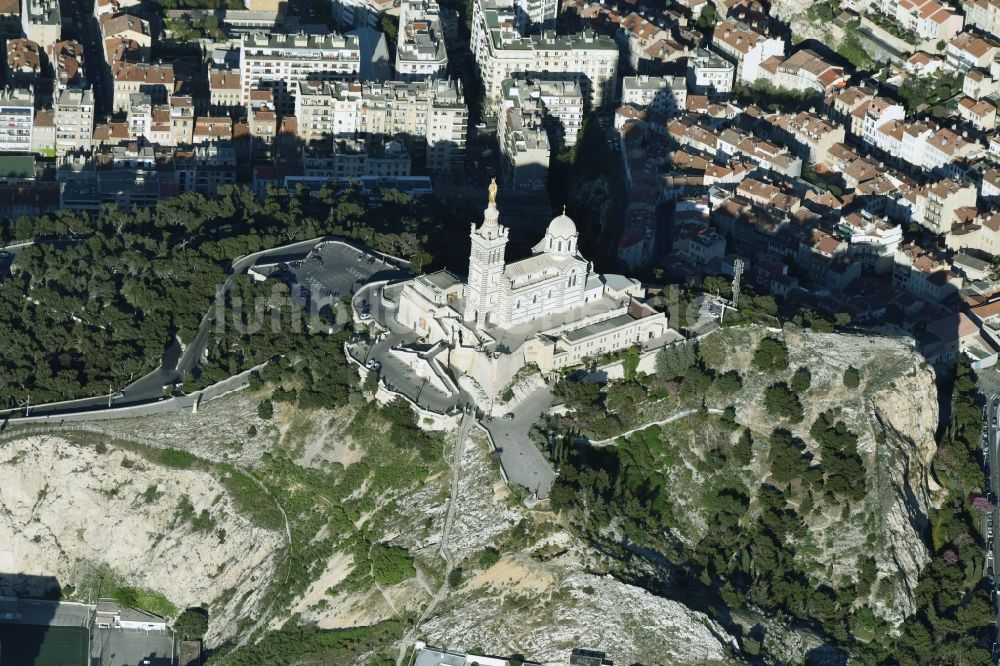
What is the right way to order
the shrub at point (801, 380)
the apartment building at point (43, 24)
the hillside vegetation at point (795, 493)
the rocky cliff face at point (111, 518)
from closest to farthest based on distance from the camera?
the hillside vegetation at point (795, 493) < the rocky cliff face at point (111, 518) < the shrub at point (801, 380) < the apartment building at point (43, 24)

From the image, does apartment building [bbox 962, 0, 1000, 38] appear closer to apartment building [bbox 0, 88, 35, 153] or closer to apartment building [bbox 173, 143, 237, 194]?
apartment building [bbox 173, 143, 237, 194]

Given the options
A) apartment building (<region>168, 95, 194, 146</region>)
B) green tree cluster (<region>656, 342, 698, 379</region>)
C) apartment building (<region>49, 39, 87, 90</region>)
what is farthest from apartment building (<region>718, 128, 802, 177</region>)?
apartment building (<region>49, 39, 87, 90</region>)

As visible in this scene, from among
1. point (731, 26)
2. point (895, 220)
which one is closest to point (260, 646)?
point (895, 220)

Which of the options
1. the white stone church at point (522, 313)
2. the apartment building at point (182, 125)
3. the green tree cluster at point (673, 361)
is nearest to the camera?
the white stone church at point (522, 313)

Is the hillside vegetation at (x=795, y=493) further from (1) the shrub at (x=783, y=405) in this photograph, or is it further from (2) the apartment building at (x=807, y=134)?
(2) the apartment building at (x=807, y=134)

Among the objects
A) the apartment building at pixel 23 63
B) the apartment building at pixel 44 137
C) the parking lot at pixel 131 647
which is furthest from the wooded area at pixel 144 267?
the apartment building at pixel 23 63

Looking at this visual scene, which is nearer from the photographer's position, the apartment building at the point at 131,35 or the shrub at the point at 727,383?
the shrub at the point at 727,383

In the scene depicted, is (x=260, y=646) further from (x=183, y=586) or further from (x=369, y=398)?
(x=369, y=398)
